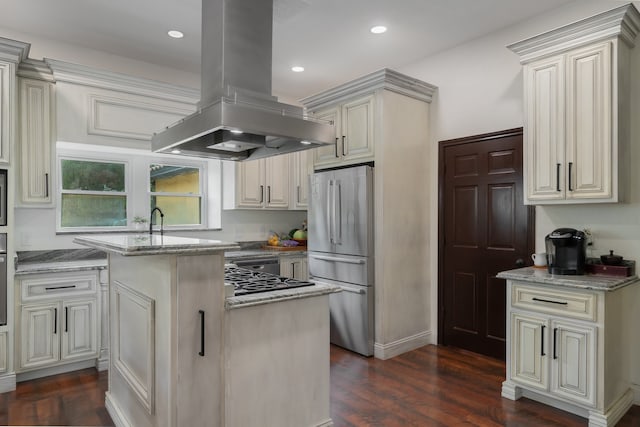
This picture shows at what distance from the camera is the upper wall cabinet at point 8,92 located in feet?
10.1

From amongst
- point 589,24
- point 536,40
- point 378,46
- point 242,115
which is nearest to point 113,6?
point 242,115

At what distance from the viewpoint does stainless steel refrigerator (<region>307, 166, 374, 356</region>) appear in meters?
3.88

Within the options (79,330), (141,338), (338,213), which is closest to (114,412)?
(141,338)

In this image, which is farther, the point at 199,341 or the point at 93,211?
the point at 93,211

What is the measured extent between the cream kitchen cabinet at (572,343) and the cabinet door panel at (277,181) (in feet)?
9.46

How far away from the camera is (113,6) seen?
3250 mm

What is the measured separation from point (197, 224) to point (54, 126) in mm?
1808

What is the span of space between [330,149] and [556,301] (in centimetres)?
249

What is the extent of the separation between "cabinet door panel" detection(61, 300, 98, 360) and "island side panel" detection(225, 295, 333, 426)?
2068 millimetres

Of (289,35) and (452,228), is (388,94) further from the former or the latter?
(452,228)

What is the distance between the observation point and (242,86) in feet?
8.02

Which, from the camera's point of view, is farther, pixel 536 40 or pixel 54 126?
pixel 54 126

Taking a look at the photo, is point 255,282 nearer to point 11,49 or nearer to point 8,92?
point 8,92

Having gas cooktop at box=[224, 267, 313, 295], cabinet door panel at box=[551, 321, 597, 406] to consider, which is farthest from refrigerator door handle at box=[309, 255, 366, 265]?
cabinet door panel at box=[551, 321, 597, 406]
